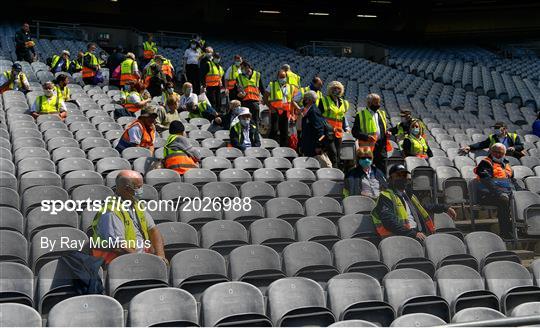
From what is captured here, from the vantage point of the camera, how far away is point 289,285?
568 cm

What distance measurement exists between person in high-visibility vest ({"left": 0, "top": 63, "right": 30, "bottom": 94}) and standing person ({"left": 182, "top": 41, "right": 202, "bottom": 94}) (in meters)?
3.38

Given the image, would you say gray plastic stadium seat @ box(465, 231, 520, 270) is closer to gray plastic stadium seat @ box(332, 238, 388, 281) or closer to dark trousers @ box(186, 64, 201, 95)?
gray plastic stadium seat @ box(332, 238, 388, 281)

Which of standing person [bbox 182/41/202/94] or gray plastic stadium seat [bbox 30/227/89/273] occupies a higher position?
standing person [bbox 182/41/202/94]

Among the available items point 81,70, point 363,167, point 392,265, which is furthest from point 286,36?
point 392,265

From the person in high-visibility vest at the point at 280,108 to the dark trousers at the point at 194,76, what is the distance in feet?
10.3

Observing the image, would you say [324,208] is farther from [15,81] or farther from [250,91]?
[15,81]

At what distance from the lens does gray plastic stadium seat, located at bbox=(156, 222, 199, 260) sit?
6426 mm

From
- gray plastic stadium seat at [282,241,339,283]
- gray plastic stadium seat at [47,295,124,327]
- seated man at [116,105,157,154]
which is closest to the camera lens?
gray plastic stadium seat at [47,295,124,327]

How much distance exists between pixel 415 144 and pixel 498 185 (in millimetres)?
1679

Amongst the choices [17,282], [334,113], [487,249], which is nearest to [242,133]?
[334,113]

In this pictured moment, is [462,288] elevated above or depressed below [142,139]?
below

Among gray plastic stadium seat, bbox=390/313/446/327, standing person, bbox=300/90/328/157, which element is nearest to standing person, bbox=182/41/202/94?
standing person, bbox=300/90/328/157

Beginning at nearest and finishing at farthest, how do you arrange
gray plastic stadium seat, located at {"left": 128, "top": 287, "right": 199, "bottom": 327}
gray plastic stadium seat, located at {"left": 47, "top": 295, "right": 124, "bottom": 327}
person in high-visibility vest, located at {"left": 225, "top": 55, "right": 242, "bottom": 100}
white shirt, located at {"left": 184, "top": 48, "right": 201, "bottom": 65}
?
gray plastic stadium seat, located at {"left": 47, "top": 295, "right": 124, "bottom": 327} < gray plastic stadium seat, located at {"left": 128, "top": 287, "right": 199, "bottom": 327} < person in high-visibility vest, located at {"left": 225, "top": 55, "right": 242, "bottom": 100} < white shirt, located at {"left": 184, "top": 48, "right": 201, "bottom": 65}

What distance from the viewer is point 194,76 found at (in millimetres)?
14633
